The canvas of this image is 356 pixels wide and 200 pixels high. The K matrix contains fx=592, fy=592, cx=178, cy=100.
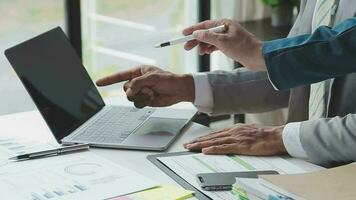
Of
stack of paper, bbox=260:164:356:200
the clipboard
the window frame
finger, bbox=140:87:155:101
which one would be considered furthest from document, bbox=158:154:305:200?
the window frame

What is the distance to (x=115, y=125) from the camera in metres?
1.58

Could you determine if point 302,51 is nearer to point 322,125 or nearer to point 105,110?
point 322,125

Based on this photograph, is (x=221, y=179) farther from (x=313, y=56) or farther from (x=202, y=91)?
(x=202, y=91)

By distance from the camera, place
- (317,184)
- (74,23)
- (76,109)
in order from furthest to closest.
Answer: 1. (74,23)
2. (76,109)
3. (317,184)

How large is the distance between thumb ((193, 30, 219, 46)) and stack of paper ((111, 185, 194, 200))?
40cm

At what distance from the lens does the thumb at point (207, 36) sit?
1.41m

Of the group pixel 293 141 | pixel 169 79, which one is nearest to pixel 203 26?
pixel 169 79

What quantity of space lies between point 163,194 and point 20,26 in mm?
1993

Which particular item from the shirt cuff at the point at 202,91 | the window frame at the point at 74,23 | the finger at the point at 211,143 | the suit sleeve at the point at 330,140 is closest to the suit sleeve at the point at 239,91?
the shirt cuff at the point at 202,91

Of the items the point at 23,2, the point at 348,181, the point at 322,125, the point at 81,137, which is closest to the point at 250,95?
the point at 322,125

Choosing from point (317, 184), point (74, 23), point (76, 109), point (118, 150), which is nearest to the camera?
point (317, 184)

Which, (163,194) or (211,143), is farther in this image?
(211,143)

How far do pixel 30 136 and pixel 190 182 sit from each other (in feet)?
1.76

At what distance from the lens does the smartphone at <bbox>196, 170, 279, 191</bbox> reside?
1190 millimetres
